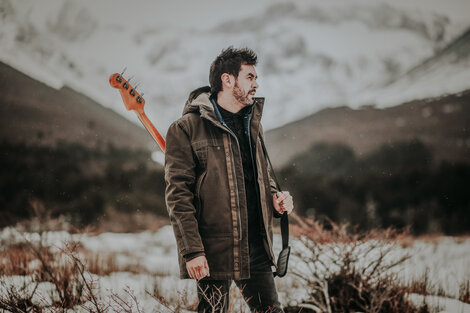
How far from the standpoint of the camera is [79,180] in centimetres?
618

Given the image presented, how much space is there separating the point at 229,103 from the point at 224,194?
1.35ft

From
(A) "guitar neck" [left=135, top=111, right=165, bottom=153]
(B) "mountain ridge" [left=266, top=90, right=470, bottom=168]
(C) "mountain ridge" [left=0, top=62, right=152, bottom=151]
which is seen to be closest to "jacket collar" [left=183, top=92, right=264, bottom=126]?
(A) "guitar neck" [left=135, top=111, right=165, bottom=153]

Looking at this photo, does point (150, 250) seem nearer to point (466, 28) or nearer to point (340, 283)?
point (340, 283)

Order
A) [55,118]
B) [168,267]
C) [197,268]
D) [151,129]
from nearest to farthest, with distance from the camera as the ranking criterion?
[197,268] < [151,129] < [168,267] < [55,118]

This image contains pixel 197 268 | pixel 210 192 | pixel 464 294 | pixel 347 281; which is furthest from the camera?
pixel 464 294

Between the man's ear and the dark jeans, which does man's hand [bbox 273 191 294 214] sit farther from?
the man's ear

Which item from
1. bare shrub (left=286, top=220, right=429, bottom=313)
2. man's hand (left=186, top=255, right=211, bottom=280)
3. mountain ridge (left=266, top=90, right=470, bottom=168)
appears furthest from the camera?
mountain ridge (left=266, top=90, right=470, bottom=168)

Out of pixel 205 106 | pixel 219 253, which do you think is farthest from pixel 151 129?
pixel 219 253

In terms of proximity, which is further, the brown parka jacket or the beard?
the beard

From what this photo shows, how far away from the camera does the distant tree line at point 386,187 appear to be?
5.86 m

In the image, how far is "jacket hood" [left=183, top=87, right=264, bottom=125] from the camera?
4.89ft

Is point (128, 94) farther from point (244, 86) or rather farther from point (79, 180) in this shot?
point (79, 180)

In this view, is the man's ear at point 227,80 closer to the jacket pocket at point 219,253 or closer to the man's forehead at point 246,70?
the man's forehead at point 246,70

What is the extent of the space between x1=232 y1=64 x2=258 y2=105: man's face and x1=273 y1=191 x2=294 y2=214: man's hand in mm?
421
